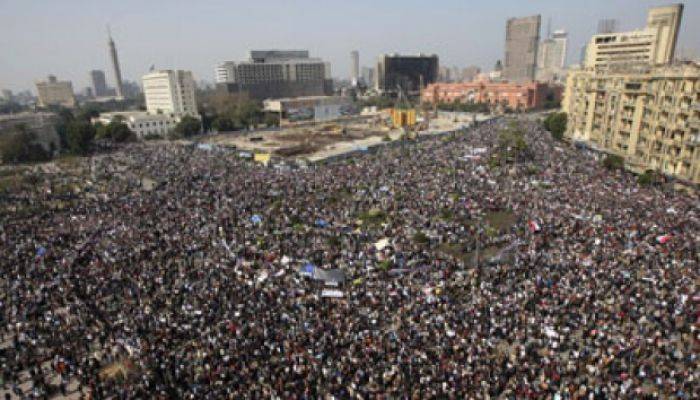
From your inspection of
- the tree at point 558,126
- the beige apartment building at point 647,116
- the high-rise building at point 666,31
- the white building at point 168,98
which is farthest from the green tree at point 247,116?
the high-rise building at point 666,31

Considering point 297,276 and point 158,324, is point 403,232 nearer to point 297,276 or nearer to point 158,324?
point 297,276

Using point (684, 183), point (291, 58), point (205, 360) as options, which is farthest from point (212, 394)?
point (291, 58)

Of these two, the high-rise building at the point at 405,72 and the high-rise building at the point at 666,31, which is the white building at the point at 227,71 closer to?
the high-rise building at the point at 405,72

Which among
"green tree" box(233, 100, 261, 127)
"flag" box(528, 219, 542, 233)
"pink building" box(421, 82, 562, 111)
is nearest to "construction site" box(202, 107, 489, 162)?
"green tree" box(233, 100, 261, 127)

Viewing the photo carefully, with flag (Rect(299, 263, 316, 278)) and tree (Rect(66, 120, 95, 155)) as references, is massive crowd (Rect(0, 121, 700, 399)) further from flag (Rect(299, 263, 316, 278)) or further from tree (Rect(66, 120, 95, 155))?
tree (Rect(66, 120, 95, 155))

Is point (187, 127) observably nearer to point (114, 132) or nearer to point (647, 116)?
point (114, 132)

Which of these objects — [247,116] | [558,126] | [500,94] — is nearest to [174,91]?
[247,116]
